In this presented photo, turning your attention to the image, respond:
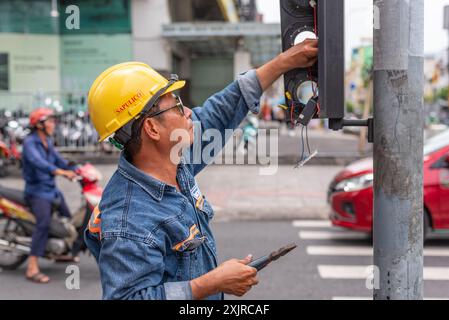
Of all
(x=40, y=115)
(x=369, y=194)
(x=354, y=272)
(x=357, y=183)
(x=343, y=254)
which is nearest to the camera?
(x=40, y=115)

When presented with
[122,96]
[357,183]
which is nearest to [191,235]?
[122,96]

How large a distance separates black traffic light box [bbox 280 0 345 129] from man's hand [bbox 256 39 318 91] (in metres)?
0.02

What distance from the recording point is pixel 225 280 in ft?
6.93

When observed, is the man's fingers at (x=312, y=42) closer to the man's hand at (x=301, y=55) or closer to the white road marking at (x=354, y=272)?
the man's hand at (x=301, y=55)

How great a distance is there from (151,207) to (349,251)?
6151mm

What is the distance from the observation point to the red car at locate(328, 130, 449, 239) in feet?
25.3

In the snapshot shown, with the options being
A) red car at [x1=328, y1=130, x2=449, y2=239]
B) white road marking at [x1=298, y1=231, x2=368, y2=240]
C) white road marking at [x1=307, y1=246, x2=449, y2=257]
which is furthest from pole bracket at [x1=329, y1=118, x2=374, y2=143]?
white road marking at [x1=298, y1=231, x2=368, y2=240]

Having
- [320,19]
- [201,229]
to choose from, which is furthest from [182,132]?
[320,19]

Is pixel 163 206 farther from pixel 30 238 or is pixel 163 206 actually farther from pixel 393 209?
pixel 30 238

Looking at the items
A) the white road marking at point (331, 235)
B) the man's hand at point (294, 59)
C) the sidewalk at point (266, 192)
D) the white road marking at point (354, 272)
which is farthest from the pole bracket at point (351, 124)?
the sidewalk at point (266, 192)

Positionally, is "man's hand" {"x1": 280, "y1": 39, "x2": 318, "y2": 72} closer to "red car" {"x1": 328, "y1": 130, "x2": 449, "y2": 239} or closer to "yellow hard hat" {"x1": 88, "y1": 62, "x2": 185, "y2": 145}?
"yellow hard hat" {"x1": 88, "y1": 62, "x2": 185, "y2": 145}

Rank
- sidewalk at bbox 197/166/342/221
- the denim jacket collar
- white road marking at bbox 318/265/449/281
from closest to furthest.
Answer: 1. the denim jacket collar
2. white road marking at bbox 318/265/449/281
3. sidewalk at bbox 197/166/342/221

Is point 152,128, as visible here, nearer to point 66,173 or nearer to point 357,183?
point 66,173

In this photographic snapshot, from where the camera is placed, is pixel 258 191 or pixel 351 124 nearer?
pixel 351 124
